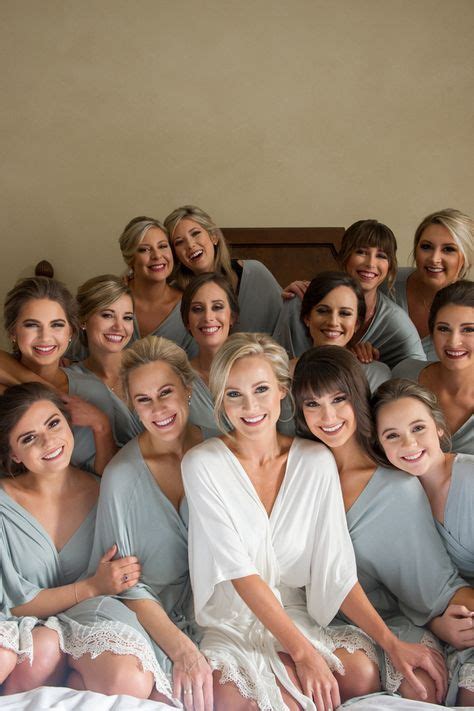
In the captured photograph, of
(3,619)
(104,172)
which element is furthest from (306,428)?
(104,172)

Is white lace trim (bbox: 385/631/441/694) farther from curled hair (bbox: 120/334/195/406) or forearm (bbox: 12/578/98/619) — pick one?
curled hair (bbox: 120/334/195/406)

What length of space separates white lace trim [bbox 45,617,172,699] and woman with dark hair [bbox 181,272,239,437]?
2.88ft

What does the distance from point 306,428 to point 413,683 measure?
2.33ft

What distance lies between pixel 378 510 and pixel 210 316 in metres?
0.90

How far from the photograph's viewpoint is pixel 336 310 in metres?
2.95

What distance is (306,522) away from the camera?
2.38 metres

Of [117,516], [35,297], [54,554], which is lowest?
[54,554]

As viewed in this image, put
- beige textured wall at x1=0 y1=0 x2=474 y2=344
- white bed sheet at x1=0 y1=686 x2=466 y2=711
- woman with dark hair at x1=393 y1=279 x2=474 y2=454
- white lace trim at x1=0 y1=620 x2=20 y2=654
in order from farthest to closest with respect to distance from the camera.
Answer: beige textured wall at x1=0 y1=0 x2=474 y2=344, woman with dark hair at x1=393 y1=279 x2=474 y2=454, white lace trim at x1=0 y1=620 x2=20 y2=654, white bed sheet at x1=0 y1=686 x2=466 y2=711

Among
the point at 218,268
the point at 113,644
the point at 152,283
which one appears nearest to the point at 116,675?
the point at 113,644

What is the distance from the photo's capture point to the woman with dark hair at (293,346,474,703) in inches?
94.3

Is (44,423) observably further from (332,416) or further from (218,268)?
(218,268)

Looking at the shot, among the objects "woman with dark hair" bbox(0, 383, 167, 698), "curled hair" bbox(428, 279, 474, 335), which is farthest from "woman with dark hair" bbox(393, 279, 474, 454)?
"woman with dark hair" bbox(0, 383, 167, 698)

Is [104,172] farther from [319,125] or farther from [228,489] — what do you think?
[228,489]

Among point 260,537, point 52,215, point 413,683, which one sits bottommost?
point 413,683
